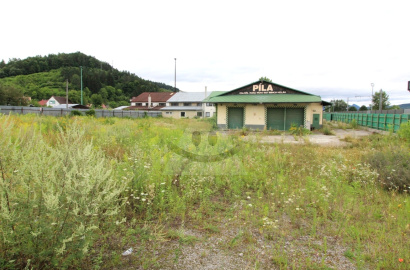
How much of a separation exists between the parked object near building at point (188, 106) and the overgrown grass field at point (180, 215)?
4909 cm

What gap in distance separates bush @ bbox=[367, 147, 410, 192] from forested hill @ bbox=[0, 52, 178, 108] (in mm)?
86529

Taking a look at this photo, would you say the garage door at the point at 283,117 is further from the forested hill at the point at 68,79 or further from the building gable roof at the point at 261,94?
the forested hill at the point at 68,79

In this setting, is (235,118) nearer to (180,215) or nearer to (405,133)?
(405,133)

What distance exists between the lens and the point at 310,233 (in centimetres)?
342

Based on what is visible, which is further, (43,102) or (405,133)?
(43,102)

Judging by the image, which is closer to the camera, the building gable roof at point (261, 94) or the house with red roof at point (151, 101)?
the building gable roof at point (261, 94)

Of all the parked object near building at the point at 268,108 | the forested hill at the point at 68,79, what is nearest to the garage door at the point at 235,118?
the parked object near building at the point at 268,108

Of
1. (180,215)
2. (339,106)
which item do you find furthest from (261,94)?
(339,106)

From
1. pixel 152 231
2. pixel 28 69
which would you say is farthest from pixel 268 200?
pixel 28 69

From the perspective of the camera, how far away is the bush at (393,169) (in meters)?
5.15

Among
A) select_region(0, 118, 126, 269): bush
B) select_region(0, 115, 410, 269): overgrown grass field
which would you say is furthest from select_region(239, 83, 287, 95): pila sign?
select_region(0, 118, 126, 269): bush

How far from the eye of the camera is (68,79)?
91.8m

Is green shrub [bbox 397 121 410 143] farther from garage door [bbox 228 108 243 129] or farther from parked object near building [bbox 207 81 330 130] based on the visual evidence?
garage door [bbox 228 108 243 129]

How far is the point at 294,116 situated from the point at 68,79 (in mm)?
92837
